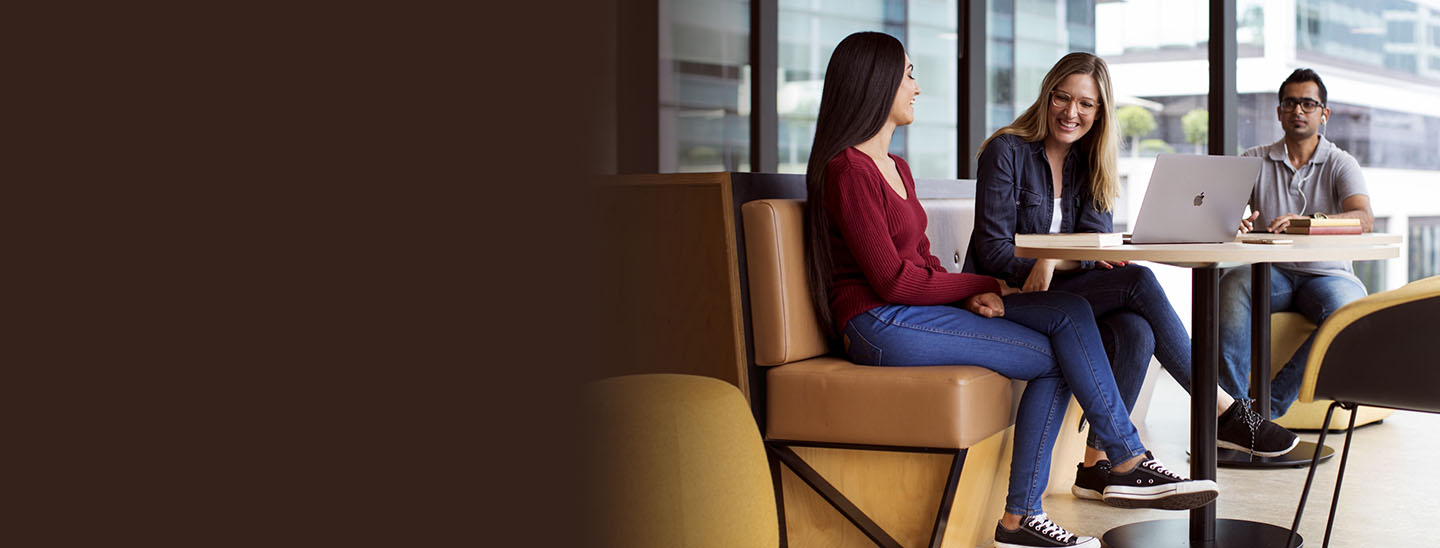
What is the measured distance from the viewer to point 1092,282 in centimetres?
293

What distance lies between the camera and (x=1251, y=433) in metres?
3.30

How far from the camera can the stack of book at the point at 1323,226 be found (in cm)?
292

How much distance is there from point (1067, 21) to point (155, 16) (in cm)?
488

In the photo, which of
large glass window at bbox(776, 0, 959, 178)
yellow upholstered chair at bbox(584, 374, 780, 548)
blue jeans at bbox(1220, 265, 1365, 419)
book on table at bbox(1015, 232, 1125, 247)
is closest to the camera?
yellow upholstered chair at bbox(584, 374, 780, 548)

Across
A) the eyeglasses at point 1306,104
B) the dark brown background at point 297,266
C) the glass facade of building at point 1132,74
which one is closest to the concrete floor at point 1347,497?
the eyeglasses at point 1306,104

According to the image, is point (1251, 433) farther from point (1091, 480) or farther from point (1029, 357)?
point (1029, 357)

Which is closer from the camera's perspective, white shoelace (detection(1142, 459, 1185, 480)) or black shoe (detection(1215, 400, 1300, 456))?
white shoelace (detection(1142, 459, 1185, 480))

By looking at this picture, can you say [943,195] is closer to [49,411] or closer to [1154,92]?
[1154,92]

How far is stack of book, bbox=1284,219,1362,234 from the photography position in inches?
115

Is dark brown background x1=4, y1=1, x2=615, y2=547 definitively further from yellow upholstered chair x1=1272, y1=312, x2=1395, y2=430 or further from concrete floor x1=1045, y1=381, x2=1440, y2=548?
yellow upholstered chair x1=1272, y1=312, x2=1395, y2=430

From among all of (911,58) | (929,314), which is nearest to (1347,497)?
(929,314)

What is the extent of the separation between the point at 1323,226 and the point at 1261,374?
0.68 metres

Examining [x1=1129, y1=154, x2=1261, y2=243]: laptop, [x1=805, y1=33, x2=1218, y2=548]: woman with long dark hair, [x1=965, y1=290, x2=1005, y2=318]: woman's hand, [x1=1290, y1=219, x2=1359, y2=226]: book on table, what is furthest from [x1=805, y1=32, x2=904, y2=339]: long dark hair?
[x1=1290, y1=219, x2=1359, y2=226]: book on table

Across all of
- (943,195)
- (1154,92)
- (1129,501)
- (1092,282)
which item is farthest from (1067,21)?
(1129,501)
